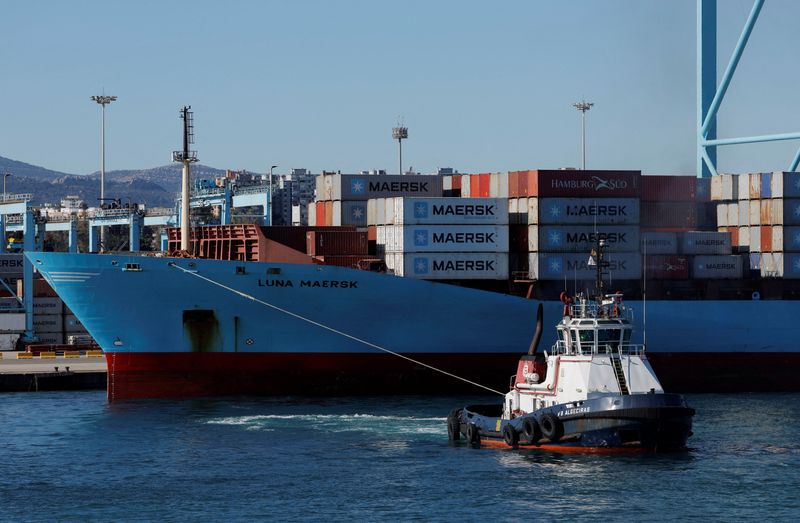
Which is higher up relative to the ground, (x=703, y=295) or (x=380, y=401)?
(x=703, y=295)

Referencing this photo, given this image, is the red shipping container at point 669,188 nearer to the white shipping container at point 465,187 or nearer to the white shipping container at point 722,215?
the white shipping container at point 722,215

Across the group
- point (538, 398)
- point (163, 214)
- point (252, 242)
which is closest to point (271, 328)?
point (252, 242)

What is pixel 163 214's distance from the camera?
389 ft

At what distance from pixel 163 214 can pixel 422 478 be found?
81.0 meters

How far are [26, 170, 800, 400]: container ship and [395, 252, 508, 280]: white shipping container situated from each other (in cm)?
6

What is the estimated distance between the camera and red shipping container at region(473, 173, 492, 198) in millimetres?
62406

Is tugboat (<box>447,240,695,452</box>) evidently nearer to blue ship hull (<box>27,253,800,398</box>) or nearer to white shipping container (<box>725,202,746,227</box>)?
blue ship hull (<box>27,253,800,398</box>)

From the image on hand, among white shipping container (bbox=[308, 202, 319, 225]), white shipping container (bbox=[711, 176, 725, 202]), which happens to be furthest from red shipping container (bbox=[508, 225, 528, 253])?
white shipping container (bbox=[711, 176, 725, 202])

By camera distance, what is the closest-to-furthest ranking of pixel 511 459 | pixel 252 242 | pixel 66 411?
pixel 511 459
pixel 66 411
pixel 252 242

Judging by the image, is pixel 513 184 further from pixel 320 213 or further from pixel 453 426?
pixel 453 426

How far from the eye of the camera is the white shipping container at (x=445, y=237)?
59.0 meters

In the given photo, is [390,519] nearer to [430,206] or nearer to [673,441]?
[673,441]

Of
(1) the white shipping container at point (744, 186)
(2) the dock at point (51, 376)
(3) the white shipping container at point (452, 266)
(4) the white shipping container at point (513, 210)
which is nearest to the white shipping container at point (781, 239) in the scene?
(1) the white shipping container at point (744, 186)

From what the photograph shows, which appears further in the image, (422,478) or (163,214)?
(163,214)
